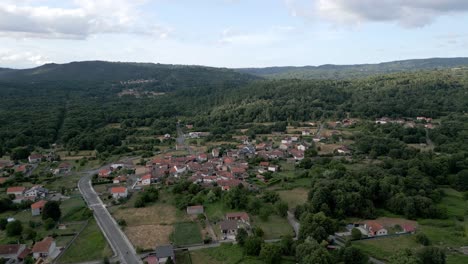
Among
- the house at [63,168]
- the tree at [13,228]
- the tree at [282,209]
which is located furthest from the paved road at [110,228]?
the tree at [282,209]

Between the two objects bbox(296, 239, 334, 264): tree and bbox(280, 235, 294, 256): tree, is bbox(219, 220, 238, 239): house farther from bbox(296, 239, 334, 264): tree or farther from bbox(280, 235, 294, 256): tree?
bbox(296, 239, 334, 264): tree

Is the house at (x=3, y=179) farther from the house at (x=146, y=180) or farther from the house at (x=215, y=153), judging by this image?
the house at (x=215, y=153)

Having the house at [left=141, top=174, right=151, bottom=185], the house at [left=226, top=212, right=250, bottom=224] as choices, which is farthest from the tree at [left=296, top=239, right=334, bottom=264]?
the house at [left=141, top=174, right=151, bottom=185]

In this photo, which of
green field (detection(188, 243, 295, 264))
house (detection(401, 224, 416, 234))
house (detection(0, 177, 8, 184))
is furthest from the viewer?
house (detection(0, 177, 8, 184))

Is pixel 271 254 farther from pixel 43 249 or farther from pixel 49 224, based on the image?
pixel 49 224

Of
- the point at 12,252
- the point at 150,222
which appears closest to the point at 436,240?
the point at 150,222

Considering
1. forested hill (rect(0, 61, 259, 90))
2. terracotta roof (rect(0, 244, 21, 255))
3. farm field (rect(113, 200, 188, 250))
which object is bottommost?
farm field (rect(113, 200, 188, 250))
